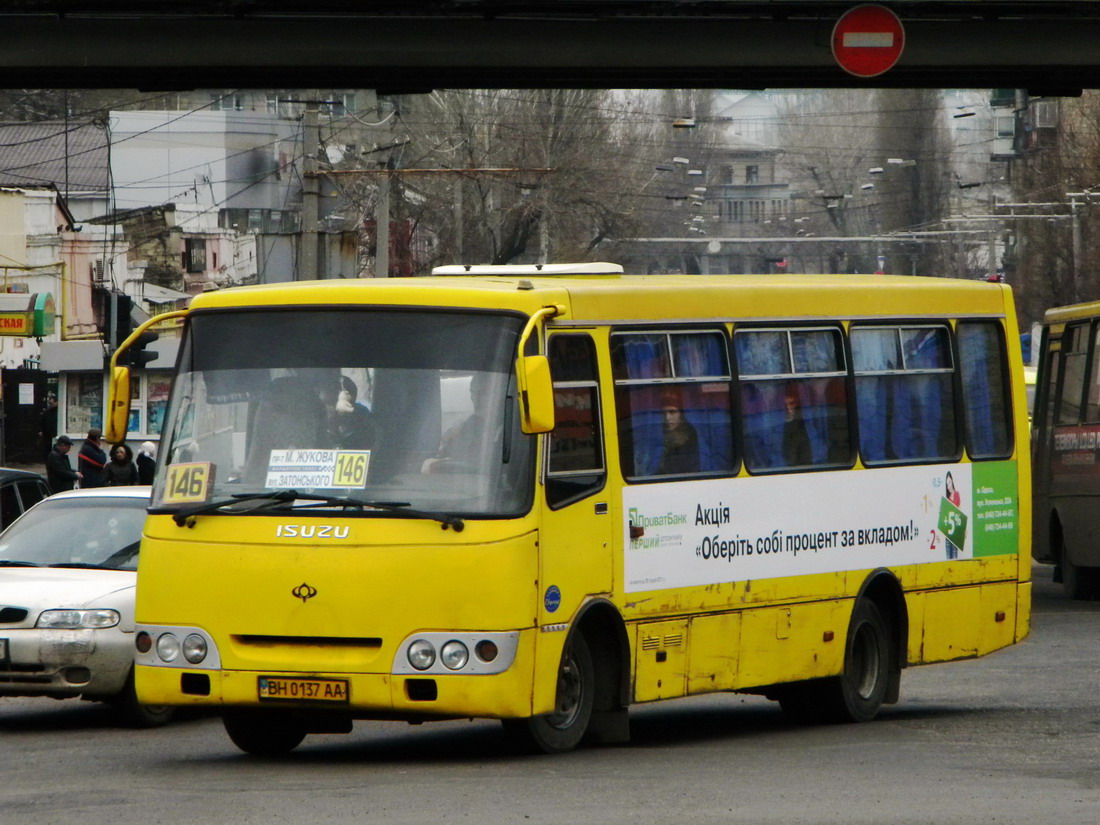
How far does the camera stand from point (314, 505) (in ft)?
32.1

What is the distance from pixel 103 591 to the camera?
40.8 feet

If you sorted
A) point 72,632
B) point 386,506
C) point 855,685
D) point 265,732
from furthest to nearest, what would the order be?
point 855,685 < point 72,632 < point 265,732 < point 386,506

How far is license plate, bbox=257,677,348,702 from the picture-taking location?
9.55 m

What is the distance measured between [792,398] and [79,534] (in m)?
4.63

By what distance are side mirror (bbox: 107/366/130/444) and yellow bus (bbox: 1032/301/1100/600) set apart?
14610 millimetres

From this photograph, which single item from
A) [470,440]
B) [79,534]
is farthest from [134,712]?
[470,440]

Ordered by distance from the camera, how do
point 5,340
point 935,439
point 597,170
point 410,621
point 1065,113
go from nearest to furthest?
point 410,621 < point 935,439 < point 5,340 < point 597,170 < point 1065,113

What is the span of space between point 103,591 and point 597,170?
179 ft

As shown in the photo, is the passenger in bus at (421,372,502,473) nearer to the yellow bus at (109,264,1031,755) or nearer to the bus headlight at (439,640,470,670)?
the yellow bus at (109,264,1031,755)

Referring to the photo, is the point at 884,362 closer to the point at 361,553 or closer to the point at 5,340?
the point at 361,553

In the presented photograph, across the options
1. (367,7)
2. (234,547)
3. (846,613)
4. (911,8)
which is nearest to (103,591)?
(234,547)

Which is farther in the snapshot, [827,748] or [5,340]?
[5,340]

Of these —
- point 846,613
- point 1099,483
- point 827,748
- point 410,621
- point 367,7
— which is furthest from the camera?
point 1099,483

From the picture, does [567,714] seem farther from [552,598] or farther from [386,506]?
[386,506]
